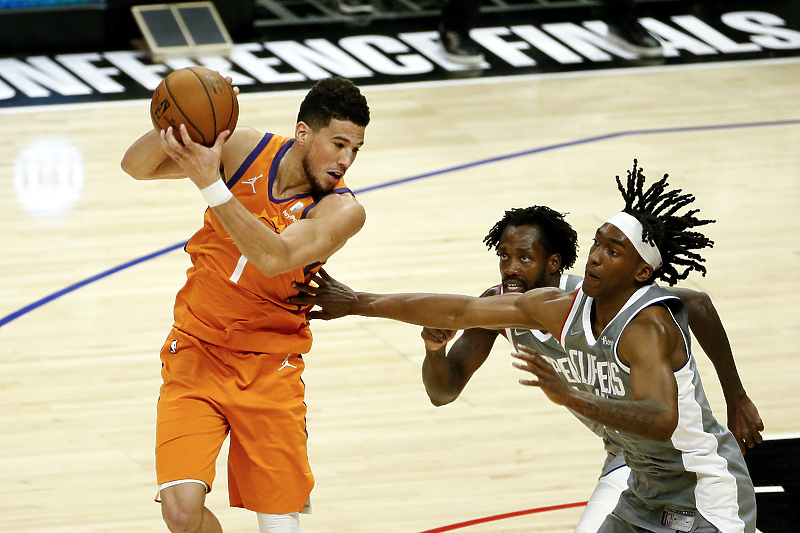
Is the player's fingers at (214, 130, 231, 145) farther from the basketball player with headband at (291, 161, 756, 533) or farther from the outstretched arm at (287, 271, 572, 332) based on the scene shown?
the basketball player with headband at (291, 161, 756, 533)

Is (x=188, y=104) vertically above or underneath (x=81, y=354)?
above

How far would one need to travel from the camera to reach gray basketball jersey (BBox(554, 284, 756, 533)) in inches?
151

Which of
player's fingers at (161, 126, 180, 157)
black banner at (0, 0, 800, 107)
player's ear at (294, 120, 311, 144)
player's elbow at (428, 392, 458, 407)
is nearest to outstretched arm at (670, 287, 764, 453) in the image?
player's elbow at (428, 392, 458, 407)

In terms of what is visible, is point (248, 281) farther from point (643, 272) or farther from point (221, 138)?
point (643, 272)

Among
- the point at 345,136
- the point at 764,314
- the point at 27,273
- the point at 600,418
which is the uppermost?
the point at 345,136

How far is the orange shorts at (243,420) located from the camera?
4.27 meters

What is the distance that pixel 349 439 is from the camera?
6117 mm

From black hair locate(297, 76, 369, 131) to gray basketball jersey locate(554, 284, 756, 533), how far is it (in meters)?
1.04

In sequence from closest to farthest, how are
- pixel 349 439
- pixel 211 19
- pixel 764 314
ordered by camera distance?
pixel 349 439, pixel 764 314, pixel 211 19

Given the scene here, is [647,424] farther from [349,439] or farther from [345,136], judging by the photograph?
[349,439]

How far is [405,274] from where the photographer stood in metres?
8.01


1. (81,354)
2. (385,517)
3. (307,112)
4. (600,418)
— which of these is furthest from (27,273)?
(600,418)

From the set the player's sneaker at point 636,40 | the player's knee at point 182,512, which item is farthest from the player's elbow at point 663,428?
the player's sneaker at point 636,40

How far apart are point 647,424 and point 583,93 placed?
881cm
